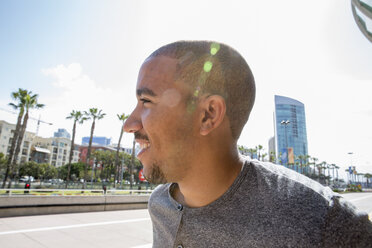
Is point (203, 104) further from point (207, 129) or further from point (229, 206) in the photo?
point (229, 206)

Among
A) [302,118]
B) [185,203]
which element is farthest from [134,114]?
[302,118]

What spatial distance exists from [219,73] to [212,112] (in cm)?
17

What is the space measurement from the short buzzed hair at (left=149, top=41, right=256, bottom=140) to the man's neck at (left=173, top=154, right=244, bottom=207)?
5.3 inches

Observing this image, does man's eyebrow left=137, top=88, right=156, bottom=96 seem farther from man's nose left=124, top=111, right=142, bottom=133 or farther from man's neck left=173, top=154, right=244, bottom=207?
man's neck left=173, top=154, right=244, bottom=207

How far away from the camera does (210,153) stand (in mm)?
911

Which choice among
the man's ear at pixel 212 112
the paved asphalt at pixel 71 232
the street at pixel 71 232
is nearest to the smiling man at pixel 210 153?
the man's ear at pixel 212 112

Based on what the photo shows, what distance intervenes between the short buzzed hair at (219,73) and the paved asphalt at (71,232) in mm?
6154

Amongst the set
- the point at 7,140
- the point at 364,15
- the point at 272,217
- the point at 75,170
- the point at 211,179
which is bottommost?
the point at 75,170

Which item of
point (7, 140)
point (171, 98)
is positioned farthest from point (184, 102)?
point (7, 140)

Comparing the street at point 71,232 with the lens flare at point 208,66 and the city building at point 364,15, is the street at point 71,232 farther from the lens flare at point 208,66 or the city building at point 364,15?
the city building at point 364,15

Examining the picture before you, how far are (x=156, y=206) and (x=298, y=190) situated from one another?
0.82m

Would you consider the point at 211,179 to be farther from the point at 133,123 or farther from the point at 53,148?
the point at 53,148

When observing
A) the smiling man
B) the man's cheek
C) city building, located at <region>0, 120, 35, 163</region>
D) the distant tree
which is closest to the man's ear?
the smiling man

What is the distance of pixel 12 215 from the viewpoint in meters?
9.42
